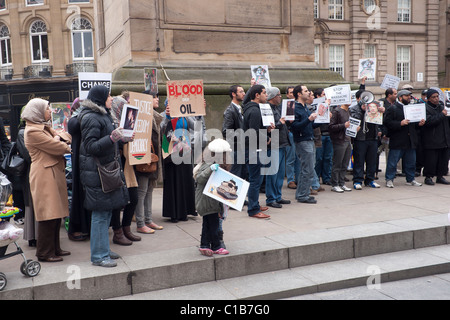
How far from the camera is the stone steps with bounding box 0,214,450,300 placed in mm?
4488

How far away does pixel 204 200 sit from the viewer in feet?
16.6

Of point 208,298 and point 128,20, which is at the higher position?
point 128,20

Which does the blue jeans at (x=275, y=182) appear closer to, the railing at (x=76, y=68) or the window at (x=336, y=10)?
the railing at (x=76, y=68)

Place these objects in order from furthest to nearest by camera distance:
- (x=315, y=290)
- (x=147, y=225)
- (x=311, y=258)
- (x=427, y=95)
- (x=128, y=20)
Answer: (x=427, y=95) → (x=128, y=20) → (x=147, y=225) → (x=311, y=258) → (x=315, y=290)

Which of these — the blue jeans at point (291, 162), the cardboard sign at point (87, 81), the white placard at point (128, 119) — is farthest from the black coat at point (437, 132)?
the white placard at point (128, 119)

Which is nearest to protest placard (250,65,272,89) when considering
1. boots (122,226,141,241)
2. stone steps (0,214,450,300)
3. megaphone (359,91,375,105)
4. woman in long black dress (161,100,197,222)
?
megaphone (359,91,375,105)

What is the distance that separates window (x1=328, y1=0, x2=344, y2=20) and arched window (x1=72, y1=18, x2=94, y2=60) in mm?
19472

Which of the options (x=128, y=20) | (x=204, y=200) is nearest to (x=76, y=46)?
(x=128, y=20)

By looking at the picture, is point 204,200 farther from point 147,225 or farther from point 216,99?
point 216,99

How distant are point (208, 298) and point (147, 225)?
2.22m

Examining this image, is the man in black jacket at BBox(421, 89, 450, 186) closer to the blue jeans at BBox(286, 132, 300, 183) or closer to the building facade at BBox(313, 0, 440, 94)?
the blue jeans at BBox(286, 132, 300, 183)

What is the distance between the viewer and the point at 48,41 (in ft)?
111

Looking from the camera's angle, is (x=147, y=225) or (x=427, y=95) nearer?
(x=147, y=225)

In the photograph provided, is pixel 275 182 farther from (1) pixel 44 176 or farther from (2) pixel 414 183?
(1) pixel 44 176
